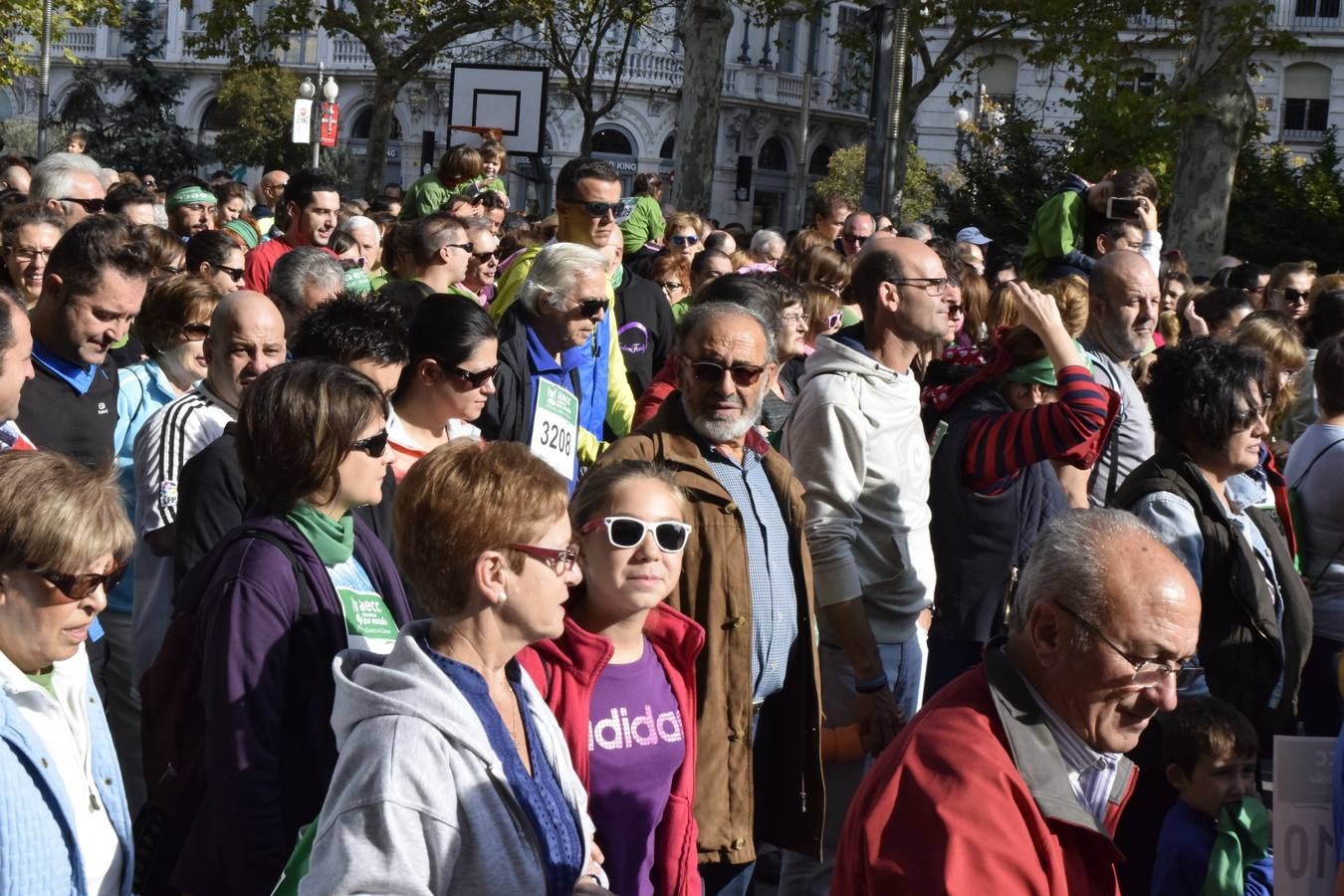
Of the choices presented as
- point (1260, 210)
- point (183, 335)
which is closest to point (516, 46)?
point (1260, 210)

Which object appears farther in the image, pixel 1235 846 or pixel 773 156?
pixel 773 156

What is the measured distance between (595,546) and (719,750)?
29.6 inches

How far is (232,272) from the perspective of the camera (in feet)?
24.5

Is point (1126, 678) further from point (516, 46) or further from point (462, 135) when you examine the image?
point (516, 46)

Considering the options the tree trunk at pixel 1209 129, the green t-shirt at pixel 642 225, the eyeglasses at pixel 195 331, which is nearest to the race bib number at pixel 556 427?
the eyeglasses at pixel 195 331

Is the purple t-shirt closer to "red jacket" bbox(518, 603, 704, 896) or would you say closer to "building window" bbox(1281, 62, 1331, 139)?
"red jacket" bbox(518, 603, 704, 896)

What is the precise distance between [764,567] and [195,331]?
220cm

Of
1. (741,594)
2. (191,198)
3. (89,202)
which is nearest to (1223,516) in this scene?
(741,594)

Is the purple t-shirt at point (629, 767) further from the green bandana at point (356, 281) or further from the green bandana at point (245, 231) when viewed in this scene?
the green bandana at point (245, 231)

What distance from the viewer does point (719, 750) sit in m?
4.14

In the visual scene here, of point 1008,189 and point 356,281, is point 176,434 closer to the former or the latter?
point 356,281

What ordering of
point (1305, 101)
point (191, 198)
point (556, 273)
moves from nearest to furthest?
point (556, 273) < point (191, 198) < point (1305, 101)

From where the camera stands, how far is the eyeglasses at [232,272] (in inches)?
290

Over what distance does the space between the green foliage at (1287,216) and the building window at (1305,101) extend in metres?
27.9
